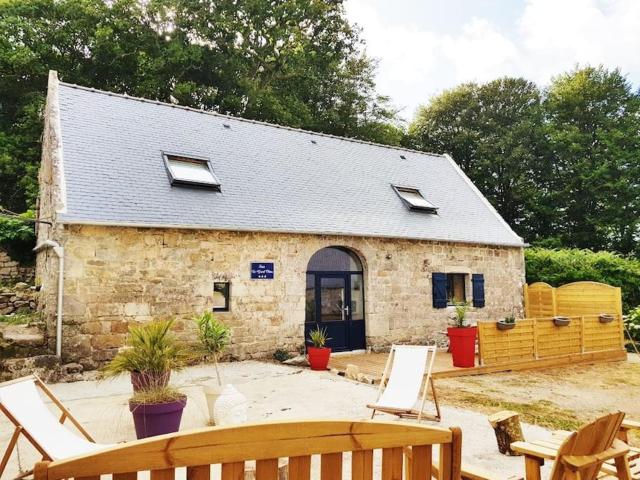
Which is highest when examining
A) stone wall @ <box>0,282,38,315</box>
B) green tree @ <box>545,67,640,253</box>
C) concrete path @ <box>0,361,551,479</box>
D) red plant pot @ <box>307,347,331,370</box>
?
green tree @ <box>545,67,640,253</box>

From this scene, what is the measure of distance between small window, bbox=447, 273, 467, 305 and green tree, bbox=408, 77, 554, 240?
12095 mm

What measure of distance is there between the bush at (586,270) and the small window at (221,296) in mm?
10566

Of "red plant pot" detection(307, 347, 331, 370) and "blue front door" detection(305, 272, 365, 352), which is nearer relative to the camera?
"red plant pot" detection(307, 347, 331, 370)

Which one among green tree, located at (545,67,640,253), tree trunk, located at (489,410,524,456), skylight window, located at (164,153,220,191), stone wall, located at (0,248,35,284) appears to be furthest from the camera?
green tree, located at (545,67,640,253)

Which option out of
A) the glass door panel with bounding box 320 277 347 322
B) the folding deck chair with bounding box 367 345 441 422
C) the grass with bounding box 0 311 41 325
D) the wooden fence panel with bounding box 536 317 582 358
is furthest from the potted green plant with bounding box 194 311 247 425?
the wooden fence panel with bounding box 536 317 582 358

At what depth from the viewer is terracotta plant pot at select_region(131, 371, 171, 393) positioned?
4.66 metres

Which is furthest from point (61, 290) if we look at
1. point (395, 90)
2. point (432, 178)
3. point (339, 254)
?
point (395, 90)

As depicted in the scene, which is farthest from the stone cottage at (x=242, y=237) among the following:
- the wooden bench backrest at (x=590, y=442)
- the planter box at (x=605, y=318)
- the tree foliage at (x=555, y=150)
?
the tree foliage at (x=555, y=150)

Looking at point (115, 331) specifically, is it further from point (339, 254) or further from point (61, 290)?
point (339, 254)

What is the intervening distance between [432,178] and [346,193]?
13.9 feet

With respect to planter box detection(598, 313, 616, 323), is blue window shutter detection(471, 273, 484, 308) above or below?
above

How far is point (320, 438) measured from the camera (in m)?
1.36

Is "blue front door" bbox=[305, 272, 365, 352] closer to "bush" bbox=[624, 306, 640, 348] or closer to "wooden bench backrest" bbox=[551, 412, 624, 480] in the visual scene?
"bush" bbox=[624, 306, 640, 348]

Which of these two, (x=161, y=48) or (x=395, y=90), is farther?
(x=395, y=90)
